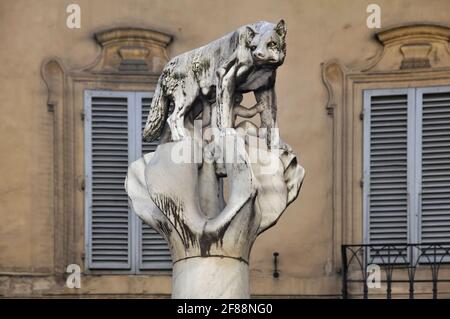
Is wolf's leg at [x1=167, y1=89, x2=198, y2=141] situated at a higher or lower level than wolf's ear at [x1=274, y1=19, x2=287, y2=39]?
lower

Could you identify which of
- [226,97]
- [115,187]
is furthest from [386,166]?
[226,97]

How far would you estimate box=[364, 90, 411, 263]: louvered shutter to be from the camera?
3097 centimetres

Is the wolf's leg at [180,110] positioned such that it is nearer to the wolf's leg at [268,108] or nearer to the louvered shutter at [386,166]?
the wolf's leg at [268,108]

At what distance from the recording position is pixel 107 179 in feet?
102

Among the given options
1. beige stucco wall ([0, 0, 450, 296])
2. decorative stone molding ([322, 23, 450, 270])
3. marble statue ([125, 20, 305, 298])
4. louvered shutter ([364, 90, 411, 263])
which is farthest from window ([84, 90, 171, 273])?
marble statue ([125, 20, 305, 298])

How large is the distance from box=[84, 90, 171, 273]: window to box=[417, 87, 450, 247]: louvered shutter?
278 centimetres

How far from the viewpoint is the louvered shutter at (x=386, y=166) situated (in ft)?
102

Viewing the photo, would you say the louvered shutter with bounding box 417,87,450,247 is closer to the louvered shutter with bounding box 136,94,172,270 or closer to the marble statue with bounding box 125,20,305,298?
the louvered shutter with bounding box 136,94,172,270

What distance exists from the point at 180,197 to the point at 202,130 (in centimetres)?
86

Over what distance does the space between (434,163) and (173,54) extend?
299 centimetres

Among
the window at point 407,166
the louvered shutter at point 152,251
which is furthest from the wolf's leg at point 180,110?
the window at point 407,166

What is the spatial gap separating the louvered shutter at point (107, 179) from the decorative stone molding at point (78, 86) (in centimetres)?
10

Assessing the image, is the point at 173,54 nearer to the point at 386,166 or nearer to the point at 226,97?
the point at 386,166
